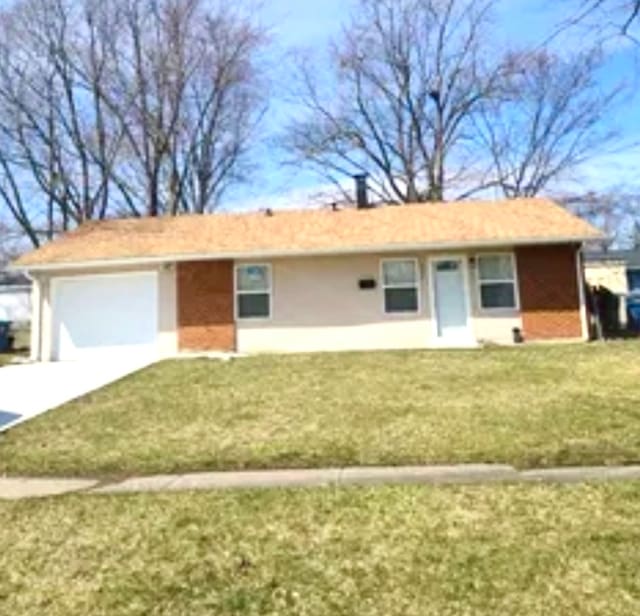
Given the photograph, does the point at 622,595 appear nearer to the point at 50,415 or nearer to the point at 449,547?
the point at 449,547

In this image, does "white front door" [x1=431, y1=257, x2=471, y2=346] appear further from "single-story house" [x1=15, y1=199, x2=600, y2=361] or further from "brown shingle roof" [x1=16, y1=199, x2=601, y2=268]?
"brown shingle roof" [x1=16, y1=199, x2=601, y2=268]

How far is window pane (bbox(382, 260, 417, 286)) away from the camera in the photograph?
1697 cm

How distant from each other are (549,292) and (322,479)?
11799mm

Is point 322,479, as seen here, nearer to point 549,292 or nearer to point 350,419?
point 350,419

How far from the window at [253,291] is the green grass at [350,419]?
4.26 m

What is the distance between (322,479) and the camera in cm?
592

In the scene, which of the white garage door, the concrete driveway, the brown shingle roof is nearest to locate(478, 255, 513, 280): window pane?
the brown shingle roof

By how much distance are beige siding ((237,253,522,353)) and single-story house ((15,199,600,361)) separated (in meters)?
0.02

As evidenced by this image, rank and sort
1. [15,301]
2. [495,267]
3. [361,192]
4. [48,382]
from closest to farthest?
[48,382] → [495,267] → [361,192] → [15,301]

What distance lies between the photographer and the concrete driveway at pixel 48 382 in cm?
1009

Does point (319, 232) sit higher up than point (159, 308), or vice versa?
point (319, 232)

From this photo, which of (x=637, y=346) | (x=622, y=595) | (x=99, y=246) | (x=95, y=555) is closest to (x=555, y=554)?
(x=622, y=595)

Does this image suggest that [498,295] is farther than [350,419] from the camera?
Yes

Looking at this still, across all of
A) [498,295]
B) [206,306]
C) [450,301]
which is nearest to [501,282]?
[498,295]
